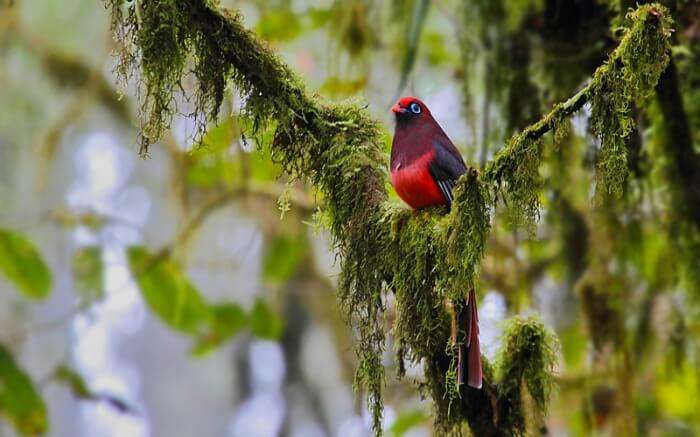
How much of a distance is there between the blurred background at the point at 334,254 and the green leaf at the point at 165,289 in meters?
0.01

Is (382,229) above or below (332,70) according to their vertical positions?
below

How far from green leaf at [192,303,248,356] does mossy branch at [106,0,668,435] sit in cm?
300

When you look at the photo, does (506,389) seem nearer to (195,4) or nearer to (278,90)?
(278,90)

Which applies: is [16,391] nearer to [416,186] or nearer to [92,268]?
[92,268]

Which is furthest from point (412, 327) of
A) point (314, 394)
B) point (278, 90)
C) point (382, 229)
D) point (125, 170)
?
point (125, 170)

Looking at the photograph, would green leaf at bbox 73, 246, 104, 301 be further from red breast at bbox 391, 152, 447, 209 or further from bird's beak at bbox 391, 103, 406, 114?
red breast at bbox 391, 152, 447, 209

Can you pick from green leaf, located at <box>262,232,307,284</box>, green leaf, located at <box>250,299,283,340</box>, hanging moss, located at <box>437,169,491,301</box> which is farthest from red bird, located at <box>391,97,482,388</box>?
green leaf, located at <box>250,299,283,340</box>

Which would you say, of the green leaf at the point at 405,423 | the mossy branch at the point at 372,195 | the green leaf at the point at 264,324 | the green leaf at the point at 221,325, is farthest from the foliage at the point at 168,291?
the mossy branch at the point at 372,195

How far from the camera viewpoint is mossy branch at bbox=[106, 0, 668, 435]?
7.32 feet

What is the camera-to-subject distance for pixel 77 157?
10227 mm

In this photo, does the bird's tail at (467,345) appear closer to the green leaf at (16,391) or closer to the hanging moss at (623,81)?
the hanging moss at (623,81)

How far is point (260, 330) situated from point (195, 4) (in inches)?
132

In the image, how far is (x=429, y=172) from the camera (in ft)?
8.98

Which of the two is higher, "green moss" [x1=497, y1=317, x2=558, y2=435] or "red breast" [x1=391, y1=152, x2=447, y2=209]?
"red breast" [x1=391, y1=152, x2=447, y2=209]
